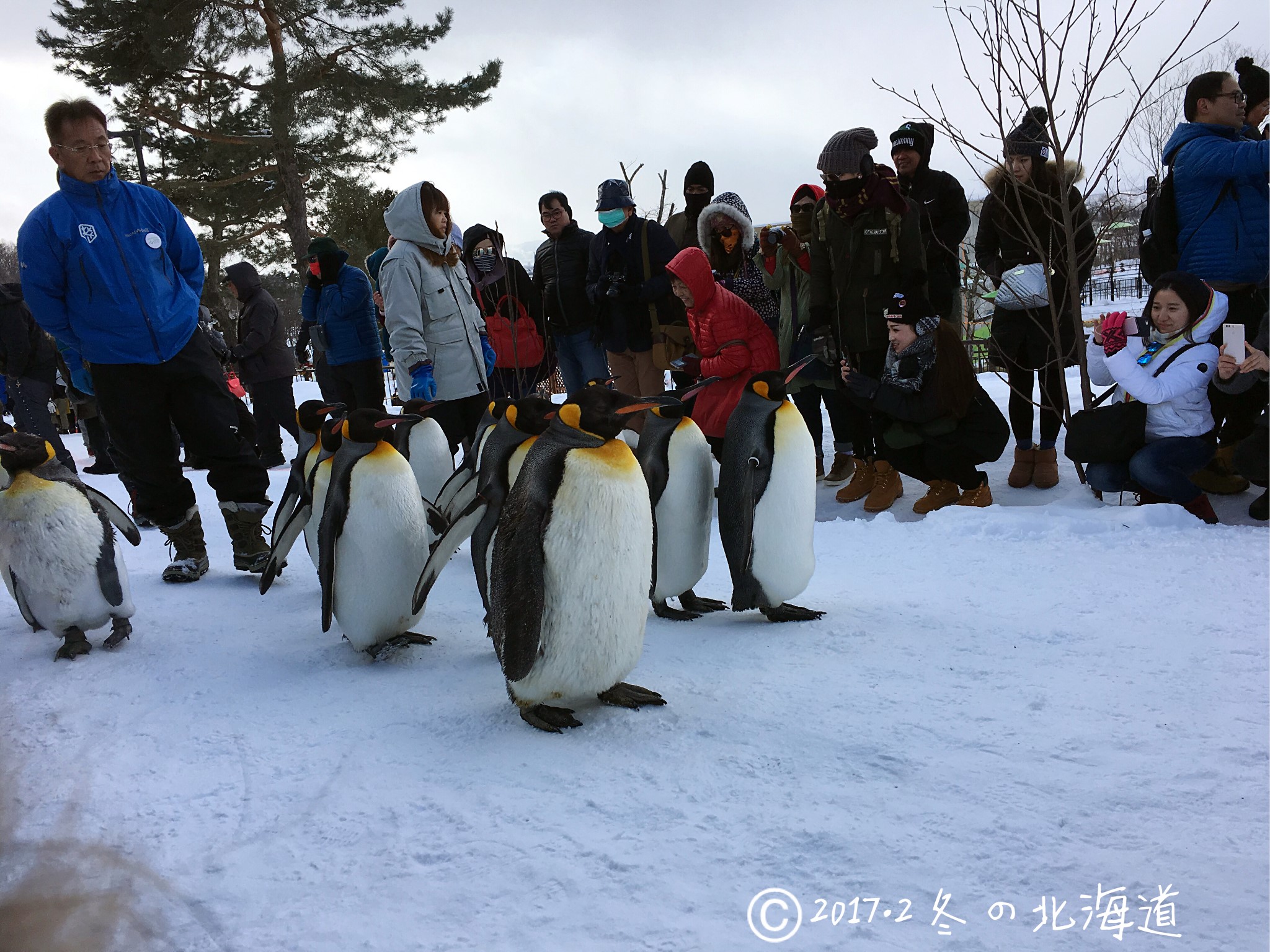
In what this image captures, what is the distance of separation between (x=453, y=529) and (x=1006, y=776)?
155cm

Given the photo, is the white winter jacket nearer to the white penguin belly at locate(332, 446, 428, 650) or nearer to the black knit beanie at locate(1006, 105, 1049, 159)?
the black knit beanie at locate(1006, 105, 1049, 159)

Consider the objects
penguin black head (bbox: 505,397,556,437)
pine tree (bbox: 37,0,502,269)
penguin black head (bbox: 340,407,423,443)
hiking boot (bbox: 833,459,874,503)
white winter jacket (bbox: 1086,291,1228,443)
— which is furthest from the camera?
pine tree (bbox: 37,0,502,269)

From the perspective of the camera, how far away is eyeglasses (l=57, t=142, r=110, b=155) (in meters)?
3.23

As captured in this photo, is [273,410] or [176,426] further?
[273,410]

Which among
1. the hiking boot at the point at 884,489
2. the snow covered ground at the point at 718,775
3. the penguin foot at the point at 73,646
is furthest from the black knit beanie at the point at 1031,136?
the penguin foot at the point at 73,646

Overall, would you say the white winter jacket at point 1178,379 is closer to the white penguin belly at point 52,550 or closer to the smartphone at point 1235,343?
the smartphone at point 1235,343

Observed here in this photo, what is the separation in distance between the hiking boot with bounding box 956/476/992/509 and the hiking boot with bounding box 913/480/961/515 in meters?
0.04

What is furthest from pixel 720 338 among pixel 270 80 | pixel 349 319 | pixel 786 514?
pixel 270 80

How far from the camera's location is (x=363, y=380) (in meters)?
5.55

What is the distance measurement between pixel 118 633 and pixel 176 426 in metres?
1.04

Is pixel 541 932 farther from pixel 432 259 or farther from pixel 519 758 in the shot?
pixel 432 259

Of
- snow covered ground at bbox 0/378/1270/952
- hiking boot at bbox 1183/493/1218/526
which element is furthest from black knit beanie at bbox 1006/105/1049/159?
snow covered ground at bbox 0/378/1270/952

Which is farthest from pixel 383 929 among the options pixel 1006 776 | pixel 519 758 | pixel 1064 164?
pixel 1064 164

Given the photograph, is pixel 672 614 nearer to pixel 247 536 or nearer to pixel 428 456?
pixel 428 456
